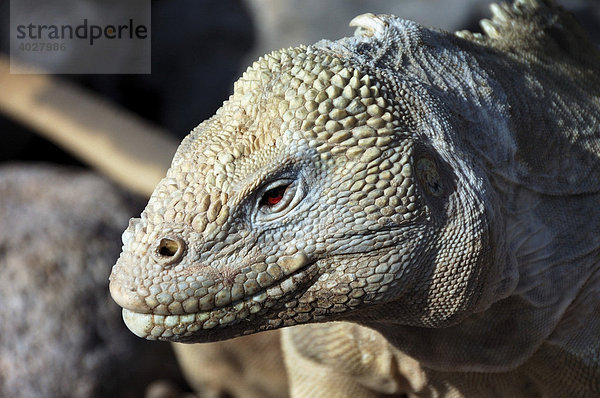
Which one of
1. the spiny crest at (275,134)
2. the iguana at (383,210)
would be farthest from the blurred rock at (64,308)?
the spiny crest at (275,134)

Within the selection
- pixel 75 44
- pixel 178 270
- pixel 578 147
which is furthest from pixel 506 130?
pixel 75 44

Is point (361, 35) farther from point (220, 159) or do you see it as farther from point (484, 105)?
point (220, 159)

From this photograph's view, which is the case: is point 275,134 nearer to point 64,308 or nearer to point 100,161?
point 64,308

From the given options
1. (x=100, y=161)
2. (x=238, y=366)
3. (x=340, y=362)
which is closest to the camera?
(x=340, y=362)

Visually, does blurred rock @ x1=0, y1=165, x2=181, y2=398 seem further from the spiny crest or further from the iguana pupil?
the iguana pupil

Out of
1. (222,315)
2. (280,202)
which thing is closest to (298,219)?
(280,202)

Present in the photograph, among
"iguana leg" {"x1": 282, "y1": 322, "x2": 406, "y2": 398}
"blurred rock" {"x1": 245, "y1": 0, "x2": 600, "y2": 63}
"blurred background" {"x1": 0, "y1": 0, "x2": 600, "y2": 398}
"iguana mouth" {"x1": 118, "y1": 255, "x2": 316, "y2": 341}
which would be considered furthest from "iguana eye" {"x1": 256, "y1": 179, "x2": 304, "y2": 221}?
"blurred rock" {"x1": 245, "y1": 0, "x2": 600, "y2": 63}

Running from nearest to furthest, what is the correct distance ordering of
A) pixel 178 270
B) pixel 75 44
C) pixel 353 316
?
pixel 178 270, pixel 353 316, pixel 75 44
